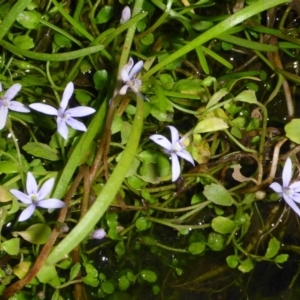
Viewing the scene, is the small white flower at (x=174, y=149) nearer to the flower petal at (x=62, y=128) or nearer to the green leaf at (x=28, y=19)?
the flower petal at (x=62, y=128)

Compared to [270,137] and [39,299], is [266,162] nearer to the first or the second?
[270,137]

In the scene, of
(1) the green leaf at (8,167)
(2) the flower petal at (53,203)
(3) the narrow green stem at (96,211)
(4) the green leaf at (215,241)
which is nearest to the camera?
(3) the narrow green stem at (96,211)

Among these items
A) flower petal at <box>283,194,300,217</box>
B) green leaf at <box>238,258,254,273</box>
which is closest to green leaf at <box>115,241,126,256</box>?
green leaf at <box>238,258,254,273</box>

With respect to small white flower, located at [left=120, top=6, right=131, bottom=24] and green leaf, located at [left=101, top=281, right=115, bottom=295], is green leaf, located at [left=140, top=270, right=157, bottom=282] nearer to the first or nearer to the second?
green leaf, located at [left=101, top=281, right=115, bottom=295]

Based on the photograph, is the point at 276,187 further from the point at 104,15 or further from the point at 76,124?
the point at 104,15

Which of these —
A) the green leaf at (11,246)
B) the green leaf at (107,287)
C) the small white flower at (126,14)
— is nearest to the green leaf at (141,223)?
the green leaf at (107,287)

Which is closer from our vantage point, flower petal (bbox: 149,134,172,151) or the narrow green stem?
the narrow green stem
